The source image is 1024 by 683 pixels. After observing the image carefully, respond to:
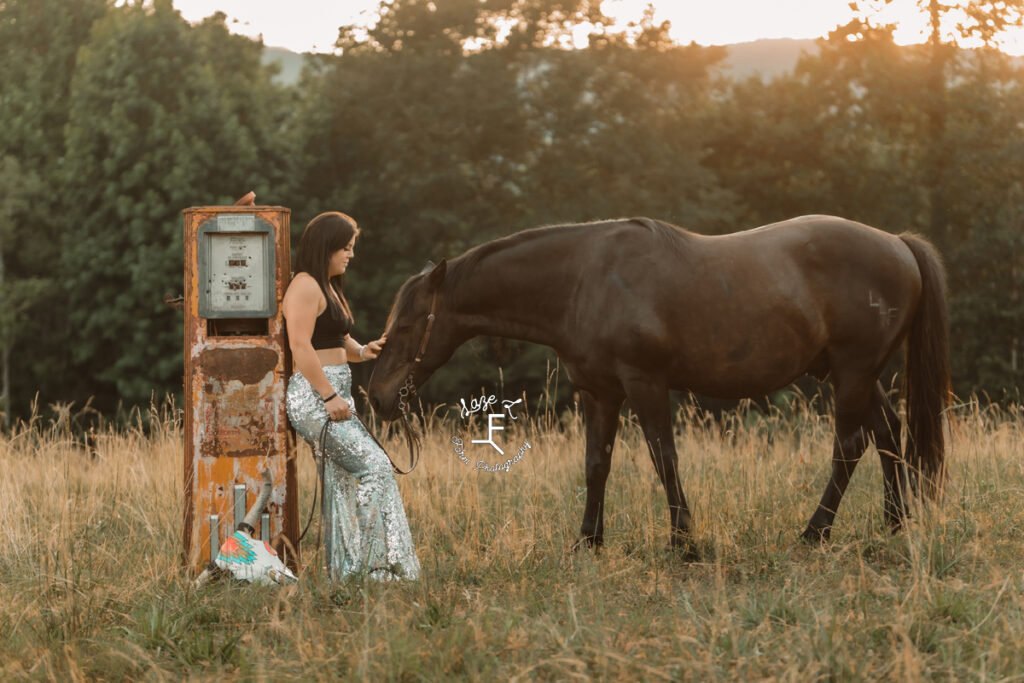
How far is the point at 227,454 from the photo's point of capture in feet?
15.6

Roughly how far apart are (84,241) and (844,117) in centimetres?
1885

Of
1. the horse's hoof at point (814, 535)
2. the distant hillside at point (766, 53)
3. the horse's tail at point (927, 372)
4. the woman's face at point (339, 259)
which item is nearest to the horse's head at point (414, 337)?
the woman's face at point (339, 259)

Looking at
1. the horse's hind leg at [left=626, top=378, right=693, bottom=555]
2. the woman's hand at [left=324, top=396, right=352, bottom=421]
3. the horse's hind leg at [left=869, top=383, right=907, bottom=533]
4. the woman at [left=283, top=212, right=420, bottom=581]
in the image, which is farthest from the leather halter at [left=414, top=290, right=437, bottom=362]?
the horse's hind leg at [left=869, top=383, right=907, bottom=533]

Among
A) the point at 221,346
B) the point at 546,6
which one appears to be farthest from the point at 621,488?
the point at 546,6

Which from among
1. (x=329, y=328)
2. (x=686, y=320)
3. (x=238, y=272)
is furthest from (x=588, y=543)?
(x=238, y=272)

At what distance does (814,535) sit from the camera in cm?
548

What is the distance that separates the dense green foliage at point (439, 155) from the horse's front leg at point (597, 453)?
580 inches

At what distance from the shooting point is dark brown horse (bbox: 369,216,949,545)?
5.35 m

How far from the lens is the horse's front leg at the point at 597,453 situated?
5.47 metres

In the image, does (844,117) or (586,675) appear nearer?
(586,675)

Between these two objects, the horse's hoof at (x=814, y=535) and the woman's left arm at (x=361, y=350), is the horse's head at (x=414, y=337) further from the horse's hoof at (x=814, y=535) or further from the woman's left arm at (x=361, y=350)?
the horse's hoof at (x=814, y=535)

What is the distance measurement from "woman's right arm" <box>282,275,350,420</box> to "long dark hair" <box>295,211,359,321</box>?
0.25 ft

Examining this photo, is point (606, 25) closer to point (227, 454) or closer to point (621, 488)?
point (621, 488)

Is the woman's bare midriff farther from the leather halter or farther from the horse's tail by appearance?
the horse's tail
